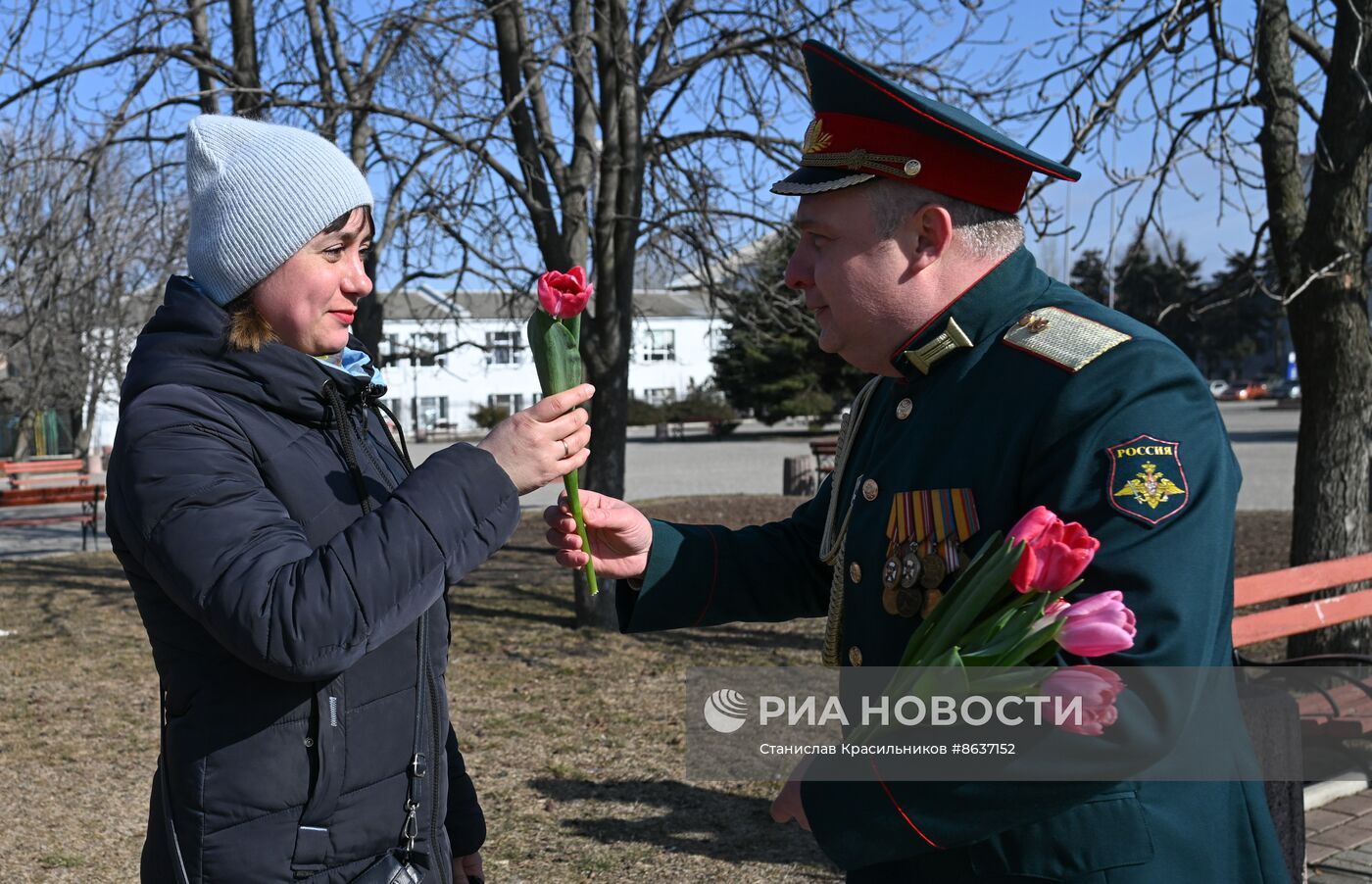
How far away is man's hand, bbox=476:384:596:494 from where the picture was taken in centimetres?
191

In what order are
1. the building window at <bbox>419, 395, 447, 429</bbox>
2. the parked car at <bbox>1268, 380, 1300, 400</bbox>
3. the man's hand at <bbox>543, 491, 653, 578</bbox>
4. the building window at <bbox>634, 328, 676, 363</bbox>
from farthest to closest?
1. the building window at <bbox>419, 395, 447, 429</bbox>
2. the parked car at <bbox>1268, 380, 1300, 400</bbox>
3. the building window at <bbox>634, 328, 676, 363</bbox>
4. the man's hand at <bbox>543, 491, 653, 578</bbox>

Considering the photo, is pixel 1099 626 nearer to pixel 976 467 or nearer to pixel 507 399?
pixel 976 467

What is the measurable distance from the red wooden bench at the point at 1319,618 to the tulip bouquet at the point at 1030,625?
335 cm

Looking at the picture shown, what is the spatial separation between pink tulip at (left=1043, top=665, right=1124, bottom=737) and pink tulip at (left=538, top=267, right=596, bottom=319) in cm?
84

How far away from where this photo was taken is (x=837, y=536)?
7.25 ft

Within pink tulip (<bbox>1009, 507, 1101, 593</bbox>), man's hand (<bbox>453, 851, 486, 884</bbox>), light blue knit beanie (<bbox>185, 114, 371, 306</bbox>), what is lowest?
man's hand (<bbox>453, 851, 486, 884</bbox>)

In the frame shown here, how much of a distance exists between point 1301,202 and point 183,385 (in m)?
6.29

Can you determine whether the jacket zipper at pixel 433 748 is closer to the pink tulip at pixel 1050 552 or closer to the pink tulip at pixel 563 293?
the pink tulip at pixel 563 293

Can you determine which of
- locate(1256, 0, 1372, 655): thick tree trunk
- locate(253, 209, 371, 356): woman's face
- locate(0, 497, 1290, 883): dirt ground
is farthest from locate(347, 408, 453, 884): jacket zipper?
locate(1256, 0, 1372, 655): thick tree trunk

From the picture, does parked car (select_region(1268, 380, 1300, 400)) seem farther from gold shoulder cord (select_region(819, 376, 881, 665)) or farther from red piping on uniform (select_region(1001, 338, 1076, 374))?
red piping on uniform (select_region(1001, 338, 1076, 374))

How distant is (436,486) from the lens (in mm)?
1845

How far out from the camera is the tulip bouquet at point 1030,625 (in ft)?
4.81

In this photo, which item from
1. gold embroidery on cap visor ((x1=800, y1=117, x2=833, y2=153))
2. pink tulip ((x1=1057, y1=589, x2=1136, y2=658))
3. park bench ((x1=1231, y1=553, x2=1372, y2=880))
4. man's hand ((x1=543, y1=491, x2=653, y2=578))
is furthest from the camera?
park bench ((x1=1231, y1=553, x2=1372, y2=880))

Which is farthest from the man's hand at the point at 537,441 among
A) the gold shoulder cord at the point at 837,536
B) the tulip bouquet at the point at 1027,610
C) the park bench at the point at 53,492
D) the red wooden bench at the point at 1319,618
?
the park bench at the point at 53,492
